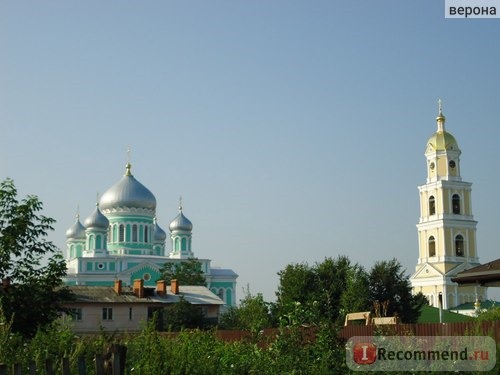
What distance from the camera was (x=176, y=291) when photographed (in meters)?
48.9

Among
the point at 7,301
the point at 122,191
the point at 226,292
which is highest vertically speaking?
the point at 122,191

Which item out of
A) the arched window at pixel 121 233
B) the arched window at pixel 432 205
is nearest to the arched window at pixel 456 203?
the arched window at pixel 432 205

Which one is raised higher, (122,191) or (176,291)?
(122,191)

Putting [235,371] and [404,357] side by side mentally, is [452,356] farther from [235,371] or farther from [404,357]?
[235,371]

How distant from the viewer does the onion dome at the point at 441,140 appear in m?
66.3

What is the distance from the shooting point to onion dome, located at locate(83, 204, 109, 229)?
76.0 m

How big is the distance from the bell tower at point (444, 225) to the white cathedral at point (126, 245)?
22771 millimetres

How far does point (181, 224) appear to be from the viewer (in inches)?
3329

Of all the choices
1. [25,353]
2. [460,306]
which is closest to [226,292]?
[460,306]

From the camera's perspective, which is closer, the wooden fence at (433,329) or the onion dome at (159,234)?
the wooden fence at (433,329)

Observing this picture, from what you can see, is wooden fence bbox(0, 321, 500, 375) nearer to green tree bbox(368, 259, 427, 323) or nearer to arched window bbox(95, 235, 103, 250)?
green tree bbox(368, 259, 427, 323)

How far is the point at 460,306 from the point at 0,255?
5376cm

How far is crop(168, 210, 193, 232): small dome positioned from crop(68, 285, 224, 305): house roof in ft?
109

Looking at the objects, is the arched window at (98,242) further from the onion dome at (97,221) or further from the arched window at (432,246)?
the arched window at (432,246)
